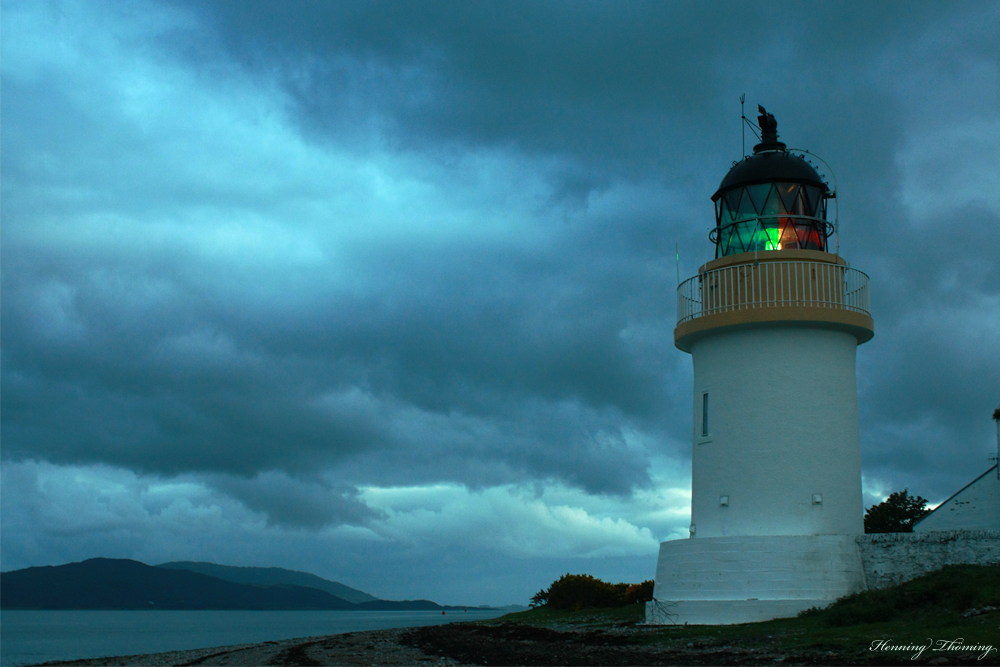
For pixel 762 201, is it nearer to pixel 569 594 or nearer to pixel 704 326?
pixel 704 326

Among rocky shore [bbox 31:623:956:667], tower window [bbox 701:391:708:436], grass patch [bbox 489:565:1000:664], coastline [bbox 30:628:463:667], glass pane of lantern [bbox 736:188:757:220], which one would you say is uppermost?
glass pane of lantern [bbox 736:188:757:220]

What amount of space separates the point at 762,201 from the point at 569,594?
51.9 feet

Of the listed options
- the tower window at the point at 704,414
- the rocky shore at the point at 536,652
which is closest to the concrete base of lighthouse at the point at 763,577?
the rocky shore at the point at 536,652

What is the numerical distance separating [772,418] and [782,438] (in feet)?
1.60

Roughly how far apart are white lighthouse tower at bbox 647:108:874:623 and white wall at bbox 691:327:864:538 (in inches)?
1.0

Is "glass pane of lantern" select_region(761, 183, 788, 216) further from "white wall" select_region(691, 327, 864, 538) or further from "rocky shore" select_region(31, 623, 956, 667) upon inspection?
"rocky shore" select_region(31, 623, 956, 667)

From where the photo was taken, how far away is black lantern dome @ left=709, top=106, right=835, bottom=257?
21750 millimetres

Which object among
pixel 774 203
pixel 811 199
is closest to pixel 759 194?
pixel 774 203

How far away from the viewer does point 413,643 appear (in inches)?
928

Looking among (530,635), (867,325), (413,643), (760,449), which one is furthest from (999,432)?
(413,643)

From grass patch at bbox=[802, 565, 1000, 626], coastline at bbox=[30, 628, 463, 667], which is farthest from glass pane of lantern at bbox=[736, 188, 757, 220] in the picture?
coastline at bbox=[30, 628, 463, 667]

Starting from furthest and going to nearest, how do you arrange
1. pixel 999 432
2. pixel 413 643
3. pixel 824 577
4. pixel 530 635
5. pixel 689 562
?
1. pixel 999 432
2. pixel 413 643
3. pixel 530 635
4. pixel 689 562
5. pixel 824 577

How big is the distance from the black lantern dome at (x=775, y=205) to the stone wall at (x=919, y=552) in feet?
23.2

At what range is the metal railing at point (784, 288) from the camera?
2058 centimetres
